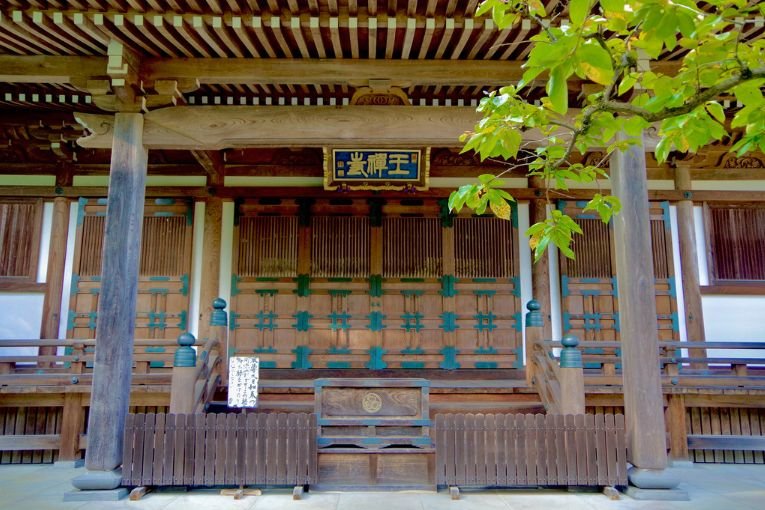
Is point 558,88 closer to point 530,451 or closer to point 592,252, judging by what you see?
point 530,451

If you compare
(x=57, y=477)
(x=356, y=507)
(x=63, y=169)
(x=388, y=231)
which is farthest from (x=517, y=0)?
(x=63, y=169)

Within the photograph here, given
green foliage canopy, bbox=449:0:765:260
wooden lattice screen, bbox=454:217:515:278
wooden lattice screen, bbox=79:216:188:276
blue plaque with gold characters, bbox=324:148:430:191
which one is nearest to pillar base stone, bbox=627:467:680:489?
wooden lattice screen, bbox=454:217:515:278

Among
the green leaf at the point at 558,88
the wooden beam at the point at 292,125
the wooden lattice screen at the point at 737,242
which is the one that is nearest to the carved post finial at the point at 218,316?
the wooden beam at the point at 292,125

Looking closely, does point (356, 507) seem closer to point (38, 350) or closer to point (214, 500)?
point (214, 500)

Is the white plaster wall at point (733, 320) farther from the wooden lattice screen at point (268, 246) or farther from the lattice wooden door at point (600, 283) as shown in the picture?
the wooden lattice screen at point (268, 246)

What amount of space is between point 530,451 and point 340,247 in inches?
162

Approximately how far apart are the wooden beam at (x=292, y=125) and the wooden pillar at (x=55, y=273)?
2.67 meters

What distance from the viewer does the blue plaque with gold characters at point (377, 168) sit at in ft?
22.2

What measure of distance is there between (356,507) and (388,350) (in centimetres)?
319

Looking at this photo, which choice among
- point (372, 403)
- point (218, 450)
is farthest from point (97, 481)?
point (372, 403)

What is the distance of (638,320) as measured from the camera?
5215 millimetres

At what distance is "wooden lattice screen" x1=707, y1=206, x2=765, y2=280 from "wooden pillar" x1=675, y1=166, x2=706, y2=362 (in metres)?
0.35

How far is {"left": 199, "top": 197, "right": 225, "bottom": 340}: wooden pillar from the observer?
765cm

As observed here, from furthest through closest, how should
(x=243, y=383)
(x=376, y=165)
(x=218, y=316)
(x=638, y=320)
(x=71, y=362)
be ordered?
(x=376, y=165), (x=71, y=362), (x=218, y=316), (x=243, y=383), (x=638, y=320)
